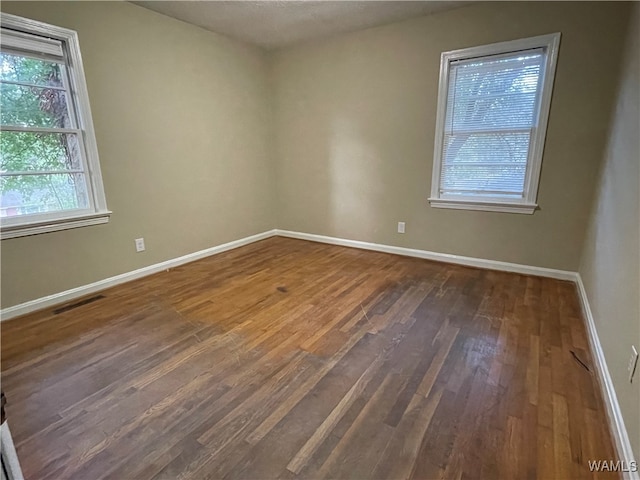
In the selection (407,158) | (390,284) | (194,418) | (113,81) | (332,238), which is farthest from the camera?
(332,238)

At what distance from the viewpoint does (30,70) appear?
2.51 meters

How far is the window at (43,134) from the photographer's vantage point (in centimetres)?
244

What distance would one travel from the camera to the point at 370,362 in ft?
6.43

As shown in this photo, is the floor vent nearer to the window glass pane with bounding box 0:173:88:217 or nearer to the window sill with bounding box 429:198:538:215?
the window glass pane with bounding box 0:173:88:217

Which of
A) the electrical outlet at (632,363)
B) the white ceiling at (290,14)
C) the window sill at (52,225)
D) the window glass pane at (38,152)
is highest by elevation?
the white ceiling at (290,14)

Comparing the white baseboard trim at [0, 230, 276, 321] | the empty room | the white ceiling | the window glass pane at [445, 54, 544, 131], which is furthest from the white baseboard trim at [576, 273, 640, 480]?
the white baseboard trim at [0, 230, 276, 321]

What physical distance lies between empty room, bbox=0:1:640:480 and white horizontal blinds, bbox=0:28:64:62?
13mm

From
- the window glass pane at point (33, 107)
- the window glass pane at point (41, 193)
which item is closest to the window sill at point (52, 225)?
the window glass pane at point (41, 193)

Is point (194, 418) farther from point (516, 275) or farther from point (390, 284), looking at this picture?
point (516, 275)

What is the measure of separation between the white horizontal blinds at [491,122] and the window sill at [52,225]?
344cm

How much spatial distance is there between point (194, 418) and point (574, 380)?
200 centimetres

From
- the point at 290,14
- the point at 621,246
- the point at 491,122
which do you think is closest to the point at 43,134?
the point at 290,14

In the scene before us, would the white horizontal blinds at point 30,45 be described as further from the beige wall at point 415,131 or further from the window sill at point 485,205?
the window sill at point 485,205

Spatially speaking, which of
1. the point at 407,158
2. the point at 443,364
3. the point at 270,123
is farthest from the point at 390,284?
the point at 270,123
